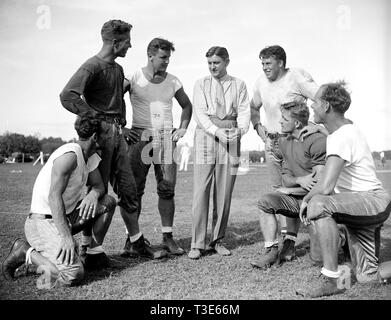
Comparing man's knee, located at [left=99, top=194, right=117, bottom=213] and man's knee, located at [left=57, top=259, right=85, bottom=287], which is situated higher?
man's knee, located at [left=99, top=194, right=117, bottom=213]

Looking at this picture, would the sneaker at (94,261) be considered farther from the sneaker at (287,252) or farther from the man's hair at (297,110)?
the man's hair at (297,110)

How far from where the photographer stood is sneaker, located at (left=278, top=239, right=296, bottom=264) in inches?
193

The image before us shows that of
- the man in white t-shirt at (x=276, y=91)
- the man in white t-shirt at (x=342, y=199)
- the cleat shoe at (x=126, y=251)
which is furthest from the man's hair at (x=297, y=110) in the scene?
the cleat shoe at (x=126, y=251)

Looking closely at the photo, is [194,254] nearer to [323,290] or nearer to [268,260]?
[268,260]

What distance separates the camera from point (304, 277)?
4250 millimetres

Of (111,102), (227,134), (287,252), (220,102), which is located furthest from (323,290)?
(111,102)

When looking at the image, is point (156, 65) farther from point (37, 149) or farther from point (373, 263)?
point (37, 149)

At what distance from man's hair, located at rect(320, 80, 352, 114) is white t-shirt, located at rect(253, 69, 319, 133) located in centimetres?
118

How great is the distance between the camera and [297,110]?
4867mm

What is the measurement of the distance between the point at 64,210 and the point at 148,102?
1891 millimetres

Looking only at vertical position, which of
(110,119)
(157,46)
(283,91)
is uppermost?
(157,46)

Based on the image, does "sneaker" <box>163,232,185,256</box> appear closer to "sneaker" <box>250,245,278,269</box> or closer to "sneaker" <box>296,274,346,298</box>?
"sneaker" <box>250,245,278,269</box>

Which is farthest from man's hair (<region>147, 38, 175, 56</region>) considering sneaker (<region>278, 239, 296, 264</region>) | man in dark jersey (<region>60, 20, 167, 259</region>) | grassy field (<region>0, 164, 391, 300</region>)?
sneaker (<region>278, 239, 296, 264</region>)

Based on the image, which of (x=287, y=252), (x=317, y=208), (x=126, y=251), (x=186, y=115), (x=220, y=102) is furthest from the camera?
(x=186, y=115)
